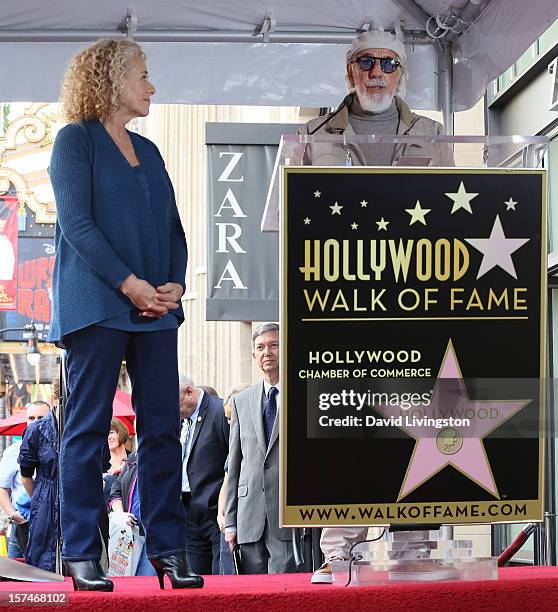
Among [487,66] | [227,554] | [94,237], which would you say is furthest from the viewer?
[227,554]

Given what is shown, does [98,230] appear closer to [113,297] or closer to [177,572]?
[113,297]

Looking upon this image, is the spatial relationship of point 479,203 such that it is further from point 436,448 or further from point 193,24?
point 193,24

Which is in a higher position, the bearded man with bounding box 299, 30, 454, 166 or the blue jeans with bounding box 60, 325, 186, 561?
the bearded man with bounding box 299, 30, 454, 166

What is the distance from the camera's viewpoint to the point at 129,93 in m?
4.12

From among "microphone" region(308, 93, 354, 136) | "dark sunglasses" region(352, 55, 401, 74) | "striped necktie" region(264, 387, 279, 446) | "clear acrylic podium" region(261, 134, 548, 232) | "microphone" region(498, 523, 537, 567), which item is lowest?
"microphone" region(498, 523, 537, 567)

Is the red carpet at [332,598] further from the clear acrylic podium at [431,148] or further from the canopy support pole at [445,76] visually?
the canopy support pole at [445,76]

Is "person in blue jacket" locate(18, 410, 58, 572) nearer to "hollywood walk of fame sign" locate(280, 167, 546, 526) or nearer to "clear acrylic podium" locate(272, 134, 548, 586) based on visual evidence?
"clear acrylic podium" locate(272, 134, 548, 586)

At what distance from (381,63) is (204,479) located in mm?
3888

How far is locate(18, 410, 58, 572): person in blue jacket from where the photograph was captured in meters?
7.36

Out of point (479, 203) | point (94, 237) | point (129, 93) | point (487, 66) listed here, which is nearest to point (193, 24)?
point (487, 66)

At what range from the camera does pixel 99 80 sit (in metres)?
4.13

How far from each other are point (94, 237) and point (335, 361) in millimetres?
900

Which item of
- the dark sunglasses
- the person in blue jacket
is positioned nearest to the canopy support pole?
the dark sunglasses

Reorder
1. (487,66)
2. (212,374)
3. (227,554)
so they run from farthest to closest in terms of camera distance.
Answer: (212,374), (227,554), (487,66)
